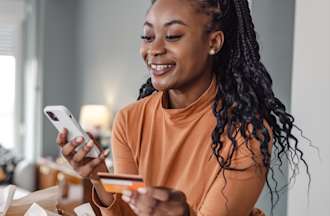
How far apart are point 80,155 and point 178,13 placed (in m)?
0.30

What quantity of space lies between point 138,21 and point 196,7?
2560 mm

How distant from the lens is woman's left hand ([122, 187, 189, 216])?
659 millimetres

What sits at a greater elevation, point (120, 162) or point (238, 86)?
point (238, 86)

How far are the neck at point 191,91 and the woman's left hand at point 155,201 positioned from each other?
0.26 meters

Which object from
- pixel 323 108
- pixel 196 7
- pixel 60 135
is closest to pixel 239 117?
pixel 196 7

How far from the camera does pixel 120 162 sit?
96 centimetres

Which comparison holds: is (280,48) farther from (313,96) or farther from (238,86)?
(238,86)

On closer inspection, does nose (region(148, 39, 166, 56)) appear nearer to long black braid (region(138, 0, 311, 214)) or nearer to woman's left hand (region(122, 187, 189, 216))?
long black braid (region(138, 0, 311, 214))

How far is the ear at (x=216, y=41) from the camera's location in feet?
2.89

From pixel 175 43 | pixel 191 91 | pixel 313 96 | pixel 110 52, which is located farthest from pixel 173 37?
pixel 110 52

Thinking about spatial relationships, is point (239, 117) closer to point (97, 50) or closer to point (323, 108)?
point (323, 108)

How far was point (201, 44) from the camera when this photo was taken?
86 centimetres

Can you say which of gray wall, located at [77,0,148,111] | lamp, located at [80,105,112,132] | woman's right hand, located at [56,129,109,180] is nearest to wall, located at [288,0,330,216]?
woman's right hand, located at [56,129,109,180]

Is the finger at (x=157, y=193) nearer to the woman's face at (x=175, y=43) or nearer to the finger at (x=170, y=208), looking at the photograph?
the finger at (x=170, y=208)
